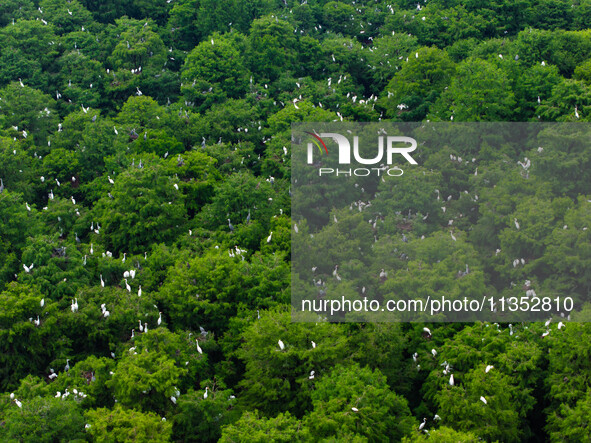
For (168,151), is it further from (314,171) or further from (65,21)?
(65,21)

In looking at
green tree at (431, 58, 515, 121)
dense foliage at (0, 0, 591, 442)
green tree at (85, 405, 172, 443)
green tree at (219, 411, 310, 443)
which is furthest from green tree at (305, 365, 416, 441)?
green tree at (431, 58, 515, 121)

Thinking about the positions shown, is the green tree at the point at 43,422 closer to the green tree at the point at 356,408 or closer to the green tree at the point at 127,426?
the green tree at the point at 127,426

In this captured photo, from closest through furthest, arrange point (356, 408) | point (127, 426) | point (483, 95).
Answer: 1. point (127, 426)
2. point (356, 408)
3. point (483, 95)

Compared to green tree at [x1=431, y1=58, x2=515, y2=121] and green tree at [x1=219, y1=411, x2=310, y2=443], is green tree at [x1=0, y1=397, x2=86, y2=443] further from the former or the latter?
green tree at [x1=431, y1=58, x2=515, y2=121]

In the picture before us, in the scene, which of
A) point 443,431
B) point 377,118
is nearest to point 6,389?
point 443,431
